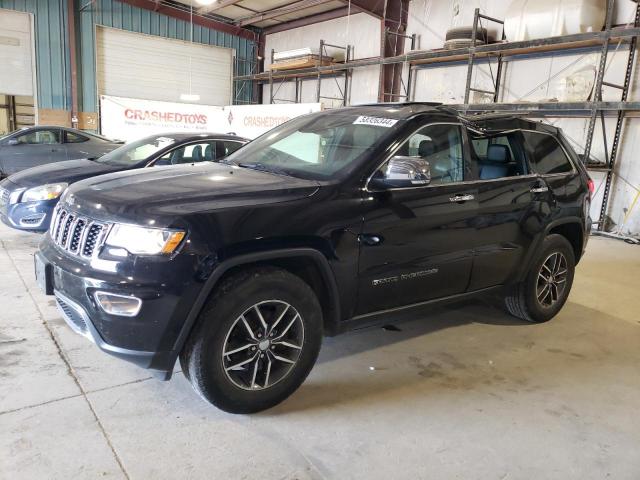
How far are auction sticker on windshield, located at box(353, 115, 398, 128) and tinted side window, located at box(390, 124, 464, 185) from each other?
0.18 meters

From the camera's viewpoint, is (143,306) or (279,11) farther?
(279,11)

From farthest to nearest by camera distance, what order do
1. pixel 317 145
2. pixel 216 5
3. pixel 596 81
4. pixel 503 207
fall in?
pixel 216 5
pixel 596 81
pixel 503 207
pixel 317 145

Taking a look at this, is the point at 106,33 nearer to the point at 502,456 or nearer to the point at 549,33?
the point at 549,33

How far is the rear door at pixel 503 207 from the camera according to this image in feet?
10.9

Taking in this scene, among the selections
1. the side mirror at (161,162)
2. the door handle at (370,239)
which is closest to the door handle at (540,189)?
the door handle at (370,239)

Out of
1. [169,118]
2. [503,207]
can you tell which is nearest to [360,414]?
Answer: [503,207]

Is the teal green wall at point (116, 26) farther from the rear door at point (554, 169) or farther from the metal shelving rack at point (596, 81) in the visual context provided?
the rear door at point (554, 169)

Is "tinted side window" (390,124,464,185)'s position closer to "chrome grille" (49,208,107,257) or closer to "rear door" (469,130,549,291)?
"rear door" (469,130,549,291)

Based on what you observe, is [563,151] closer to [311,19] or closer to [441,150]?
[441,150]

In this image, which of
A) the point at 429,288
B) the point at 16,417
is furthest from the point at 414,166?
the point at 16,417

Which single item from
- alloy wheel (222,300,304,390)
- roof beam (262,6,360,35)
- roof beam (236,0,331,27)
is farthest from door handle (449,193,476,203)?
roof beam (262,6,360,35)

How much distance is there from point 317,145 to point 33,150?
8.91m

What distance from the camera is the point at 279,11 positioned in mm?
14914

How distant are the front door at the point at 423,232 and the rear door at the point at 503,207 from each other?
0.13m
